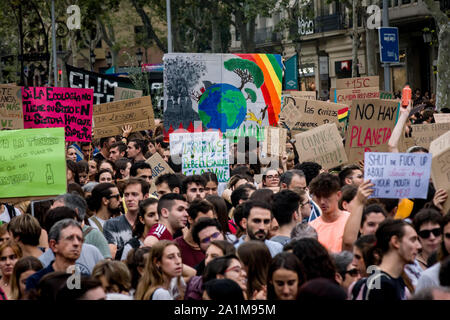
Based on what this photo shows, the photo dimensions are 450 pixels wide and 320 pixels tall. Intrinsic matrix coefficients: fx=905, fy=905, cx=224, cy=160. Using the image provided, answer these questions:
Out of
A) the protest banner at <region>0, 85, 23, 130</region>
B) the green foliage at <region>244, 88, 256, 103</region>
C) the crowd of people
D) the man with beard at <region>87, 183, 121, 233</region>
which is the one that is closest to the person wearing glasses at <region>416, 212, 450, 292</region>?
the crowd of people

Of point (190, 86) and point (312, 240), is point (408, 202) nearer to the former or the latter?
point (312, 240)

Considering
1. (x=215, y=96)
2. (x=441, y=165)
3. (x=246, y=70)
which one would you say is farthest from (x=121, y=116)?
(x=441, y=165)

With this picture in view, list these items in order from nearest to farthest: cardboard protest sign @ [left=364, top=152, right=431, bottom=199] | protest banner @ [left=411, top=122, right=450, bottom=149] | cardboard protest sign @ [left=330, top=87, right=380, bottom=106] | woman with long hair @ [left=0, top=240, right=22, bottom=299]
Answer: woman with long hair @ [left=0, top=240, right=22, bottom=299] < cardboard protest sign @ [left=364, top=152, right=431, bottom=199] < protest banner @ [left=411, top=122, right=450, bottom=149] < cardboard protest sign @ [left=330, top=87, right=380, bottom=106]

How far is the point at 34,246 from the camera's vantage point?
697 centimetres

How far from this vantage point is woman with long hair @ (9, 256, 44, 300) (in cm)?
608

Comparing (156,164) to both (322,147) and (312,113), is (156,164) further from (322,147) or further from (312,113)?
(312,113)

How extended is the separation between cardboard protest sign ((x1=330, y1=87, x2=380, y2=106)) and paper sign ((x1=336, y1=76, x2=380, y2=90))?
9 centimetres

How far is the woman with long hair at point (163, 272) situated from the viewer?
19.2 ft

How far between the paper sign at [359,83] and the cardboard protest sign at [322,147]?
4277 millimetres

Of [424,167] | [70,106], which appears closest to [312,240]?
[424,167]

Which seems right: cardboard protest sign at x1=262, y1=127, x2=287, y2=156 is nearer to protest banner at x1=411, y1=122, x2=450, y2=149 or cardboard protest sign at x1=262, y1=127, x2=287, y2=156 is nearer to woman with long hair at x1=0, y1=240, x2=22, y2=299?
protest banner at x1=411, y1=122, x2=450, y2=149

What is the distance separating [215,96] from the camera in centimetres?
1352

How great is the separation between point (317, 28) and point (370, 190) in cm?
4431

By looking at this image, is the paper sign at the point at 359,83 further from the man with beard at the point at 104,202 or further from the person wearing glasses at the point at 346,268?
the person wearing glasses at the point at 346,268
